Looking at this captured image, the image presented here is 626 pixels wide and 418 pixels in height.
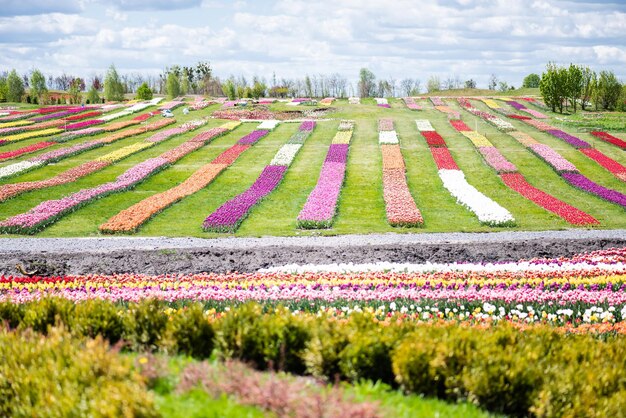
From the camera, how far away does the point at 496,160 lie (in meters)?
38.9

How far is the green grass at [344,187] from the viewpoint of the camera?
26.5 metres

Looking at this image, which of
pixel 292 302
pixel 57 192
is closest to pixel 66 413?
pixel 292 302

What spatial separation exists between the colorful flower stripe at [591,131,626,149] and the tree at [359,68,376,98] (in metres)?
85.0

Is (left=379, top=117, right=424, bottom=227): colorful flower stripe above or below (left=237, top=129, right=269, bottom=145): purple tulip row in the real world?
below

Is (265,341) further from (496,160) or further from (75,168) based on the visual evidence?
(496,160)

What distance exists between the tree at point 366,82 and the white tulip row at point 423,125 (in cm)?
7575

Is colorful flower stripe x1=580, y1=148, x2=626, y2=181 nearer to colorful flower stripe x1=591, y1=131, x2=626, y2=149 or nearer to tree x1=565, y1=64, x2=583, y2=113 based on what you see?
colorful flower stripe x1=591, y1=131, x2=626, y2=149

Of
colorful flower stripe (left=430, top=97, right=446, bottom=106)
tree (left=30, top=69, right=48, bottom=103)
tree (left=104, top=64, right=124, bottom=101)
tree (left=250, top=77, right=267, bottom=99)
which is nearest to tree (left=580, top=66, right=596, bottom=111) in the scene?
colorful flower stripe (left=430, top=97, right=446, bottom=106)

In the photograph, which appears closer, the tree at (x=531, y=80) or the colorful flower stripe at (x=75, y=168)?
the colorful flower stripe at (x=75, y=168)

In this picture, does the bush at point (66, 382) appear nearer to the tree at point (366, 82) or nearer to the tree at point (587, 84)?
the tree at point (587, 84)

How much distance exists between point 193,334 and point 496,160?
112ft

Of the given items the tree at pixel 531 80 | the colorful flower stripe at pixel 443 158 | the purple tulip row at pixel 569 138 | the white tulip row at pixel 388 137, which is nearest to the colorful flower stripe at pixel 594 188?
the colorful flower stripe at pixel 443 158

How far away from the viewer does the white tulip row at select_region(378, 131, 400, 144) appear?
45.5 m

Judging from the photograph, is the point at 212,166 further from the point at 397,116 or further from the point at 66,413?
the point at 66,413
